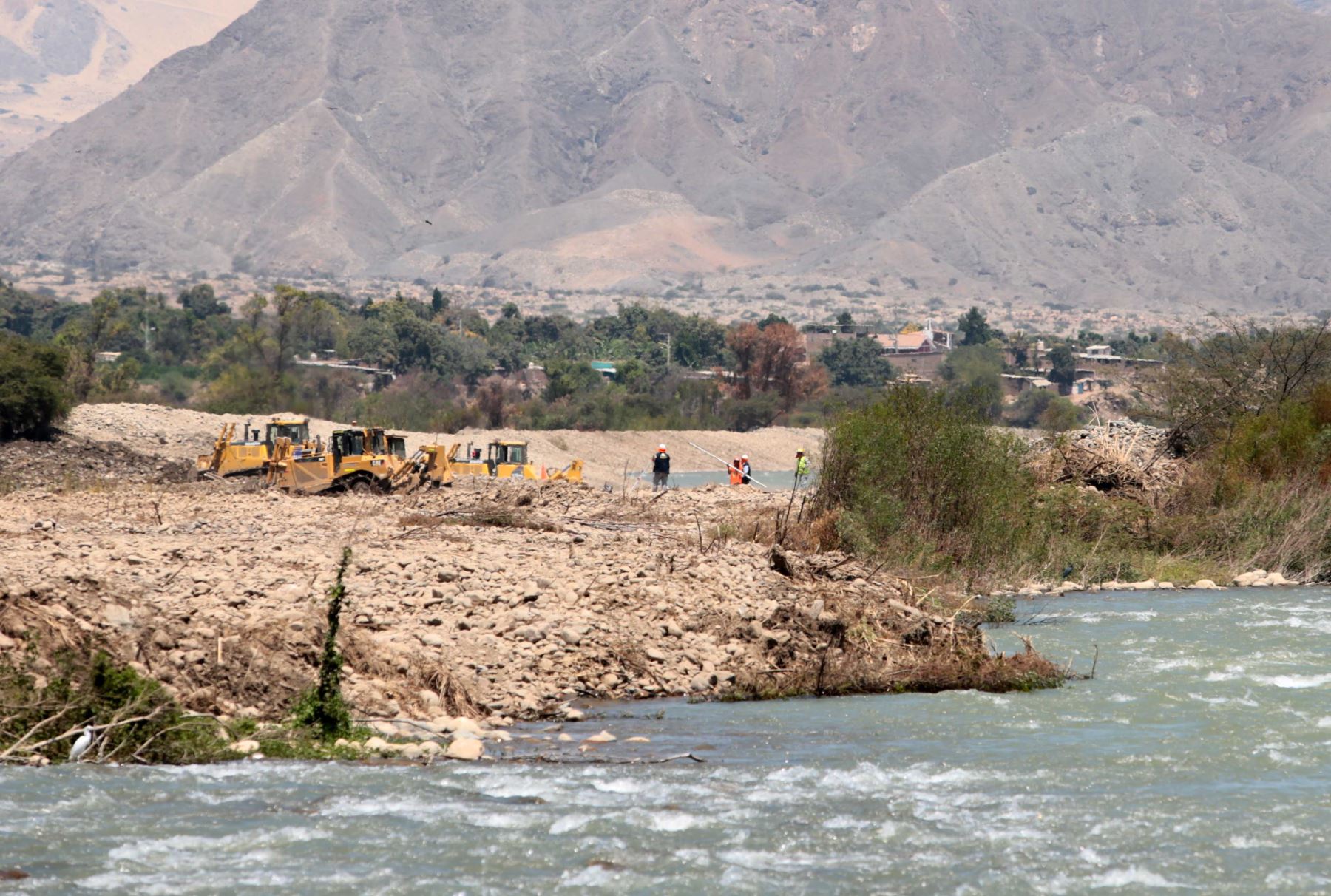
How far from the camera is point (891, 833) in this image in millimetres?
11594

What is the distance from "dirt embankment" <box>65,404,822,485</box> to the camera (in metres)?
55.8

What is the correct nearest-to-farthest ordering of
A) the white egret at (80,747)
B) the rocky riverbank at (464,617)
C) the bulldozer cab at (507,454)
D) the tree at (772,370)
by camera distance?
the white egret at (80,747) → the rocky riverbank at (464,617) → the bulldozer cab at (507,454) → the tree at (772,370)

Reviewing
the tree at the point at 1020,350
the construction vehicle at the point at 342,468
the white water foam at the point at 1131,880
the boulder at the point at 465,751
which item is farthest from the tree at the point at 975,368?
the white water foam at the point at 1131,880

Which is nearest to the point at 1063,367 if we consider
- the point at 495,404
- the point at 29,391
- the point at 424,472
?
the point at 495,404

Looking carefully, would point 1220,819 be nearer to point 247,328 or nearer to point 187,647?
point 187,647

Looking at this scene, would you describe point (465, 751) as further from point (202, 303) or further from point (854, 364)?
point (202, 303)

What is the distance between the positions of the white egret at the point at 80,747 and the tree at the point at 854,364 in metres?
118

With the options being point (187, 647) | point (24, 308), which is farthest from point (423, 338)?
point (187, 647)

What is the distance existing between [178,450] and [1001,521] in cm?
3433

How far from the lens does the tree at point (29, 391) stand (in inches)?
1853

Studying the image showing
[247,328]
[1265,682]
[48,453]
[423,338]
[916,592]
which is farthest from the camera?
[423,338]

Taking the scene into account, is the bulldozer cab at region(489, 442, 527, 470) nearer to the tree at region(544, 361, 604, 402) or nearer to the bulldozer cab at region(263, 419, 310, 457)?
the bulldozer cab at region(263, 419, 310, 457)

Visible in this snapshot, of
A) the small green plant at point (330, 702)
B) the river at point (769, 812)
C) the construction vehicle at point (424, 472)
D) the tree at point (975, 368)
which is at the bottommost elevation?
the river at point (769, 812)

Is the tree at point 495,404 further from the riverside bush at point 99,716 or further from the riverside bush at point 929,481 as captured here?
the riverside bush at point 99,716
